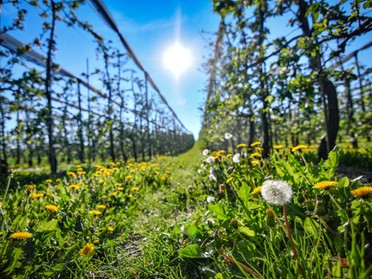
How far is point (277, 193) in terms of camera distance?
0.99 meters

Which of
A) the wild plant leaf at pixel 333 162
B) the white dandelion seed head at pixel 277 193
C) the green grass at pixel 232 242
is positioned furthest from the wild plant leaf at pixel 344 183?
the white dandelion seed head at pixel 277 193

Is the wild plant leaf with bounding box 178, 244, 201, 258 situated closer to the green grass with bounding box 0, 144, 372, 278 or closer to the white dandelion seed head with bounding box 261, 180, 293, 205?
the green grass with bounding box 0, 144, 372, 278

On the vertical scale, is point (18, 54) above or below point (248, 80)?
above

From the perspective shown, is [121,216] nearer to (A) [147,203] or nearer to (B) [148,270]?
(A) [147,203]

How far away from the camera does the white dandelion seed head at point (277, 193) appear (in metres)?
0.96

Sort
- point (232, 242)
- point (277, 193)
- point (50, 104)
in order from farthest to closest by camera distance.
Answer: point (50, 104)
point (232, 242)
point (277, 193)

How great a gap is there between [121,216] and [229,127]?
969 cm

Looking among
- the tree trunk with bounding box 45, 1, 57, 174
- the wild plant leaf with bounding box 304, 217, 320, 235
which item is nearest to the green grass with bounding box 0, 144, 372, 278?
the wild plant leaf with bounding box 304, 217, 320, 235

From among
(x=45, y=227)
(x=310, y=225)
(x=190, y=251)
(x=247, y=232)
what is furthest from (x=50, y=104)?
(x=310, y=225)

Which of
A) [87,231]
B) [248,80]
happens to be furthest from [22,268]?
[248,80]

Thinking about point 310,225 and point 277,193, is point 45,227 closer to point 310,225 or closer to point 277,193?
point 277,193

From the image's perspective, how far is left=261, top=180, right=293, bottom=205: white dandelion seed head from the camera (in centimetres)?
96

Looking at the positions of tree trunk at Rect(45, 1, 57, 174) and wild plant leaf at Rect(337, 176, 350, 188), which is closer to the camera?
wild plant leaf at Rect(337, 176, 350, 188)

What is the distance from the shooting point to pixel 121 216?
8.92 ft
